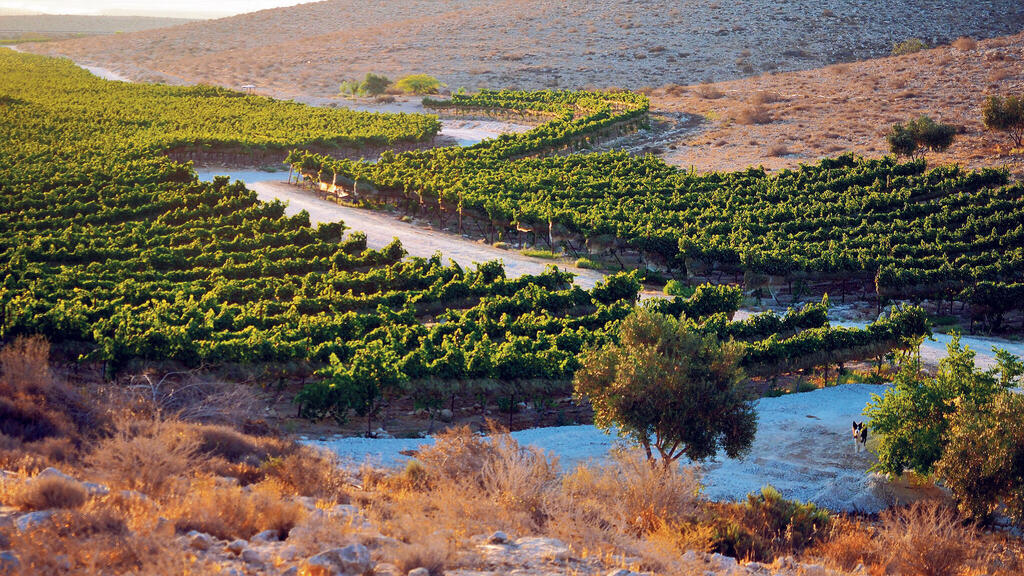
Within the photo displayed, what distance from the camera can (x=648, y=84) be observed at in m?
108

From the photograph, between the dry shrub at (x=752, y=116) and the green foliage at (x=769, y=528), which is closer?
the green foliage at (x=769, y=528)

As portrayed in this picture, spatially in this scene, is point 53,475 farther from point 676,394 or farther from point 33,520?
point 676,394

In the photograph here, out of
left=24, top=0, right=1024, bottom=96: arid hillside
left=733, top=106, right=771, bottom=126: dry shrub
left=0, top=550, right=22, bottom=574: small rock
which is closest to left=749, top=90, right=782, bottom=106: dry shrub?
left=733, top=106, right=771, bottom=126: dry shrub

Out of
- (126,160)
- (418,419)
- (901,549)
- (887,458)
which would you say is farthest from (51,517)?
(126,160)

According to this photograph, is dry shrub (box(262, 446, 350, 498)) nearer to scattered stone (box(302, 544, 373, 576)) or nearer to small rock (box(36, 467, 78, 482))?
scattered stone (box(302, 544, 373, 576))

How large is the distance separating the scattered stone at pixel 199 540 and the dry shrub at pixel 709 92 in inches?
3345

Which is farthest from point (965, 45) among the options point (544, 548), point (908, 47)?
point (544, 548)

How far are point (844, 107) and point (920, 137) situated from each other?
1925cm

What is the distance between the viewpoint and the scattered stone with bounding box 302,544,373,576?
42.9 ft

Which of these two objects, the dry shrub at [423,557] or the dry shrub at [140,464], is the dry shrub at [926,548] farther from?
the dry shrub at [140,464]

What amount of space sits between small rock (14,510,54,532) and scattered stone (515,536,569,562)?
7.56m

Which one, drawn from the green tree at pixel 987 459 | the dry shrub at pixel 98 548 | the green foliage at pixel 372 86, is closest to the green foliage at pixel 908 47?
the green foliage at pixel 372 86

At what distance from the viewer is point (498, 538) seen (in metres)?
15.7

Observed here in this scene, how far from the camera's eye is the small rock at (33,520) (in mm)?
13281
